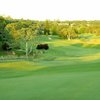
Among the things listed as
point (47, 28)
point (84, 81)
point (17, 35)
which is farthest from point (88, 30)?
point (84, 81)

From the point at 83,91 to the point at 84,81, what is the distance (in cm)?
259

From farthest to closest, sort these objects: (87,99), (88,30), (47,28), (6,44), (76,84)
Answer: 1. (88,30)
2. (47,28)
3. (6,44)
4. (76,84)
5. (87,99)

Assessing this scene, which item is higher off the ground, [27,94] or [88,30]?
[27,94]

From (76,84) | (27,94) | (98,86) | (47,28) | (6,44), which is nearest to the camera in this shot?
(27,94)

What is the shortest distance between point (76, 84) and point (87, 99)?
3.29 metres

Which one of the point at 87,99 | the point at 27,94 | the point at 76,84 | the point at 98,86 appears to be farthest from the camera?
the point at 76,84

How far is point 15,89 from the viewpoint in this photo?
13367 mm

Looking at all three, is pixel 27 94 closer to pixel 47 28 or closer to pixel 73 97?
pixel 73 97

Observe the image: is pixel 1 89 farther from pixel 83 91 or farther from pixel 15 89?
pixel 83 91

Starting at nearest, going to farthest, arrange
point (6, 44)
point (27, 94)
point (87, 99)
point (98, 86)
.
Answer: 1. point (87, 99)
2. point (27, 94)
3. point (98, 86)
4. point (6, 44)

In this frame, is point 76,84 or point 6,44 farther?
point 6,44

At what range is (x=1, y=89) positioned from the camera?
13.6m

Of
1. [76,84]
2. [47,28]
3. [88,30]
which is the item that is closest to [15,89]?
[76,84]

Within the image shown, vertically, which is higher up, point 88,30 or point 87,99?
point 87,99
